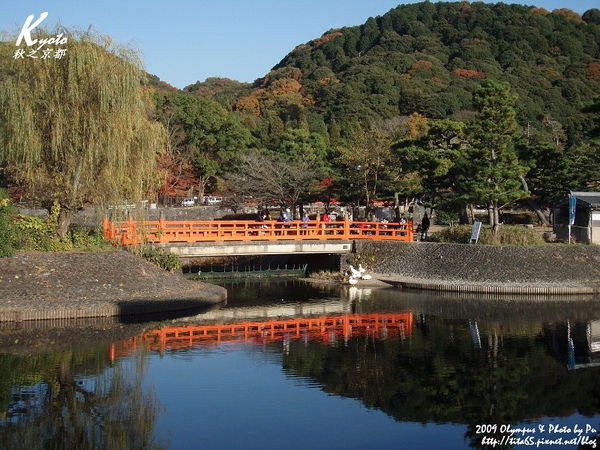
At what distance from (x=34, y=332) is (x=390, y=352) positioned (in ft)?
32.4

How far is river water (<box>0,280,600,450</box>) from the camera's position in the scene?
1320 cm

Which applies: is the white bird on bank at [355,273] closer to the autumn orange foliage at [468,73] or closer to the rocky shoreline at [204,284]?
the rocky shoreline at [204,284]

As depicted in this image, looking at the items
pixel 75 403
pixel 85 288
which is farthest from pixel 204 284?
pixel 75 403

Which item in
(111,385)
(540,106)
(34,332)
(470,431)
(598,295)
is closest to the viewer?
(470,431)

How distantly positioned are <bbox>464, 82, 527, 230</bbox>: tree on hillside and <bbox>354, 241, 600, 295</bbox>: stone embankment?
2680 millimetres

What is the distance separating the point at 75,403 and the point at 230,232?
59.4 feet

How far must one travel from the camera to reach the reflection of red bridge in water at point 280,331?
20.4m

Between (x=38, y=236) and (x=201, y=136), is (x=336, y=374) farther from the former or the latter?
(x=201, y=136)

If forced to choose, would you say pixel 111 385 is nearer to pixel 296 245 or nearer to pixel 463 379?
pixel 463 379

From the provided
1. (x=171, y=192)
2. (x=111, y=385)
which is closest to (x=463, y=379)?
(x=111, y=385)

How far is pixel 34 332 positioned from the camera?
20.7 meters

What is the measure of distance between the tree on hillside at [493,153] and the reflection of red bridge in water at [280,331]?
10.3 metres

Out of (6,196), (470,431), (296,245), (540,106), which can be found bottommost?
(470,431)

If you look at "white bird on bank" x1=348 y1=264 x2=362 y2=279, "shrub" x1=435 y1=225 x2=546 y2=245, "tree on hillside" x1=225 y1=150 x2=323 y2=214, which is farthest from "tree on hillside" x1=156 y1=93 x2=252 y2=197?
"shrub" x1=435 y1=225 x2=546 y2=245
